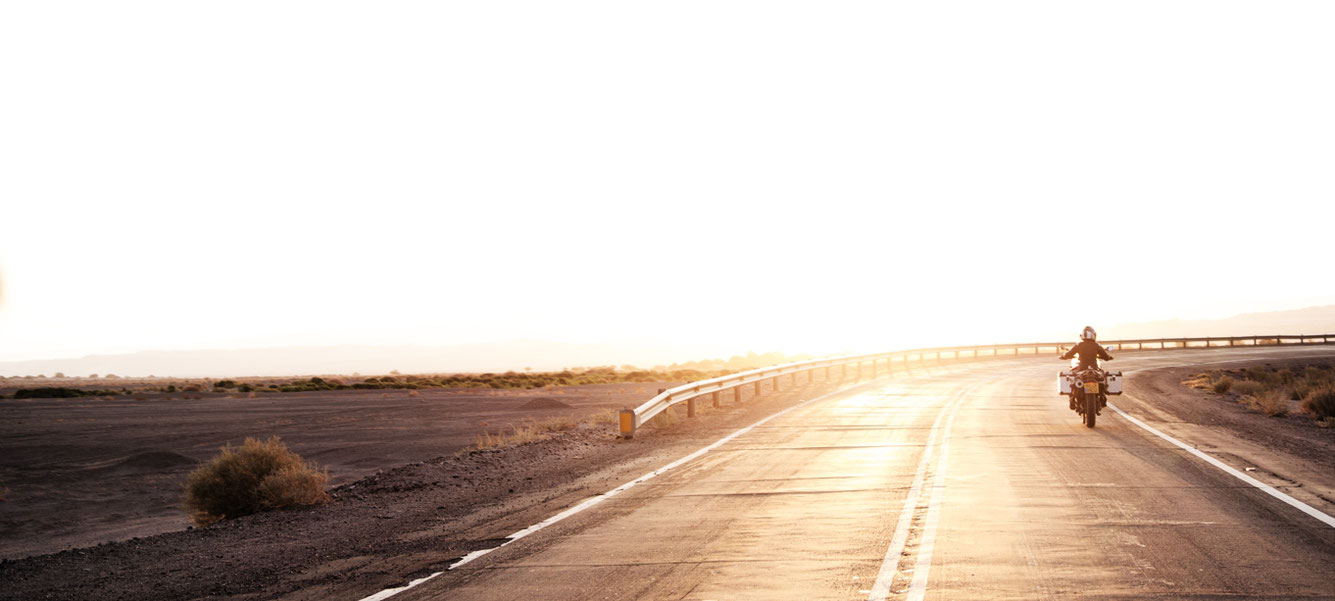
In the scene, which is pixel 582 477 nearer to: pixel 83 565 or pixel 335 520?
pixel 335 520

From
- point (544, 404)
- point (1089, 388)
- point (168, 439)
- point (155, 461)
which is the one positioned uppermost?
point (1089, 388)

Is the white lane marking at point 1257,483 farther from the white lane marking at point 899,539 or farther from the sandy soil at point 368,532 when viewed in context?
the sandy soil at point 368,532

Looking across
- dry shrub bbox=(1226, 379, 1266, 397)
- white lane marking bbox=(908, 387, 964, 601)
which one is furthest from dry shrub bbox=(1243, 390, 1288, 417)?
white lane marking bbox=(908, 387, 964, 601)

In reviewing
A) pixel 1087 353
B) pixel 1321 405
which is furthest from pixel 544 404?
pixel 1321 405

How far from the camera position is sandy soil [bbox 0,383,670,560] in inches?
710

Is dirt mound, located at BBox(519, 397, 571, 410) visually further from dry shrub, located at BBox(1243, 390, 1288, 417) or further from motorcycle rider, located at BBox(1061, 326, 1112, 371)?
dry shrub, located at BBox(1243, 390, 1288, 417)

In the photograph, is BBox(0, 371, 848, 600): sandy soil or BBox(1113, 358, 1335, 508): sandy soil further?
BBox(1113, 358, 1335, 508): sandy soil

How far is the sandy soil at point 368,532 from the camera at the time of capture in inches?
345

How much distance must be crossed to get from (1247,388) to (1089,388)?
1845cm

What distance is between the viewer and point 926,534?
955 cm

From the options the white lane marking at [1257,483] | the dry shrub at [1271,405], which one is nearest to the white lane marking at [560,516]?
the white lane marking at [1257,483]

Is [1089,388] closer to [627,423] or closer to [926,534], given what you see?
[627,423]

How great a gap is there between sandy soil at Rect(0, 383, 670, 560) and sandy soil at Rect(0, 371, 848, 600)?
1.57 feet

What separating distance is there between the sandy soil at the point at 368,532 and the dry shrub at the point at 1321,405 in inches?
577
